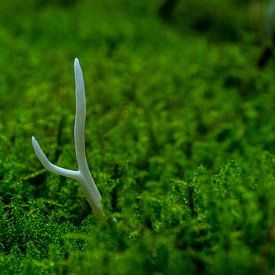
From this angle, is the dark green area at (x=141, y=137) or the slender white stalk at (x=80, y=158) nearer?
the dark green area at (x=141, y=137)

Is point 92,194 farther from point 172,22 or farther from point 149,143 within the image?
point 172,22

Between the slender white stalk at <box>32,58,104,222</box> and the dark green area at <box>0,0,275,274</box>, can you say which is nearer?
the dark green area at <box>0,0,275,274</box>

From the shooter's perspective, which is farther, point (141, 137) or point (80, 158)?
point (141, 137)

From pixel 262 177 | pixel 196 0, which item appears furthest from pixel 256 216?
pixel 196 0
